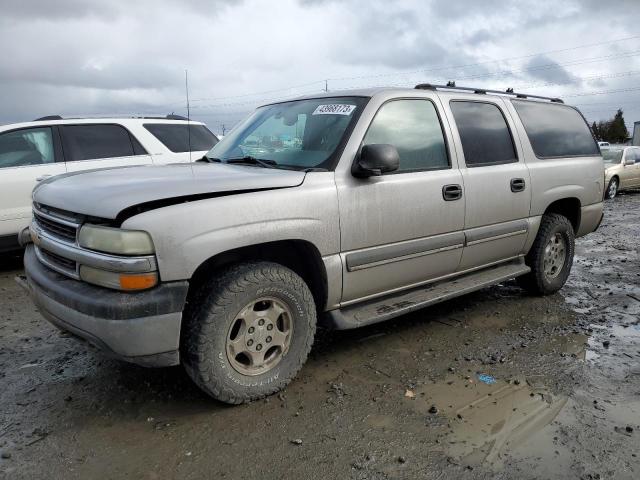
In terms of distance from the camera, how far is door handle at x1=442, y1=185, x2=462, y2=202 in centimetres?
389

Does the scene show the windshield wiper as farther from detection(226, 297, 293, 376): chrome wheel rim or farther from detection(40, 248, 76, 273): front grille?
detection(40, 248, 76, 273): front grille

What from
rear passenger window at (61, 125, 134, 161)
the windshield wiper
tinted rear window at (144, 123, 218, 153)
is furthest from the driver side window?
the windshield wiper

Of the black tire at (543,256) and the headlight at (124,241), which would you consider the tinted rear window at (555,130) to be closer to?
the black tire at (543,256)

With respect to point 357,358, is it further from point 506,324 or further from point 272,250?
point 506,324

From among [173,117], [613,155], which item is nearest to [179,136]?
[173,117]

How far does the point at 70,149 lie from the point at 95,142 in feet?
1.07

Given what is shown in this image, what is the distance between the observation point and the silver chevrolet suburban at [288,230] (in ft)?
8.76

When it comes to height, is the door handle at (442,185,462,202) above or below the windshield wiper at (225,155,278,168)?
below

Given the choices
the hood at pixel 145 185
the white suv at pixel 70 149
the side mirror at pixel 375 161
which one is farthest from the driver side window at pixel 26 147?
the side mirror at pixel 375 161

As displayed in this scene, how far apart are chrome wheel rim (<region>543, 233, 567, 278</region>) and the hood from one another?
3.01 meters

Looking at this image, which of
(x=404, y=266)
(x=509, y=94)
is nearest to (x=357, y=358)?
(x=404, y=266)

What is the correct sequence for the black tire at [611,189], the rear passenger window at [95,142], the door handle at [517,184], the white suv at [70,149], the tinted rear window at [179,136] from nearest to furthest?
the door handle at [517,184] → the white suv at [70,149] → the rear passenger window at [95,142] → the tinted rear window at [179,136] → the black tire at [611,189]

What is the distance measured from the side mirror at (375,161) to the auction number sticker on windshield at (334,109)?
47 cm

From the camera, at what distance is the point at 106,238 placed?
8.63 feet
